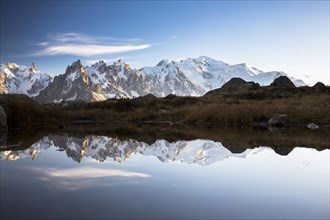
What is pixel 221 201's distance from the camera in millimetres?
5445

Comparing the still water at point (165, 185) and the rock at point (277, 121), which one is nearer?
the still water at point (165, 185)

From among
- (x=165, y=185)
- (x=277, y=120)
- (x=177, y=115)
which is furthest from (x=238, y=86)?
(x=165, y=185)

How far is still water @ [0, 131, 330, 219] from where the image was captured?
490 centimetres

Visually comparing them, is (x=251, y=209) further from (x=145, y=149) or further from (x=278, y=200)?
(x=145, y=149)

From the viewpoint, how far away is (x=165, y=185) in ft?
21.8

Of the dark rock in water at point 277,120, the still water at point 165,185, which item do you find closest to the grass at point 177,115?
the dark rock in water at point 277,120

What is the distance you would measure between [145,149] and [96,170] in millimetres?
4583

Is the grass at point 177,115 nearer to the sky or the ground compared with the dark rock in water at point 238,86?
nearer to the ground

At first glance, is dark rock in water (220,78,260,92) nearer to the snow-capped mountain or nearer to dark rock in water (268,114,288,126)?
dark rock in water (268,114,288,126)

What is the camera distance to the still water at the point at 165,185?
4902 mm

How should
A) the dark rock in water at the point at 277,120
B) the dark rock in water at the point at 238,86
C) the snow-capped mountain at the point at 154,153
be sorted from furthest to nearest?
the dark rock in water at the point at 238,86
the dark rock in water at the point at 277,120
the snow-capped mountain at the point at 154,153

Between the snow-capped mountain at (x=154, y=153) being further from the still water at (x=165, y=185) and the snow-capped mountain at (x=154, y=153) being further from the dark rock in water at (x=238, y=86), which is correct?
the dark rock in water at (x=238, y=86)

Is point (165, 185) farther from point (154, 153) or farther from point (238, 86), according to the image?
point (238, 86)

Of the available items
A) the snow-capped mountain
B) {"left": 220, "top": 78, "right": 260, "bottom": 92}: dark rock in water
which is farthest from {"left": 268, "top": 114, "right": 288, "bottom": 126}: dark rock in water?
{"left": 220, "top": 78, "right": 260, "bottom": 92}: dark rock in water
